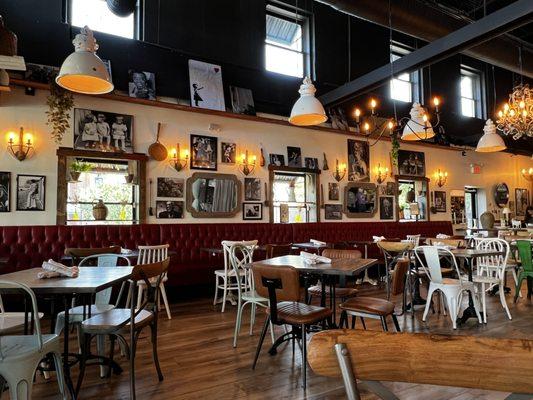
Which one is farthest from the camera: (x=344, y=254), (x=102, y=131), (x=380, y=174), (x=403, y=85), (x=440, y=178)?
(x=440, y=178)

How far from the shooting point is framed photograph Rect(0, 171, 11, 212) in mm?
5504

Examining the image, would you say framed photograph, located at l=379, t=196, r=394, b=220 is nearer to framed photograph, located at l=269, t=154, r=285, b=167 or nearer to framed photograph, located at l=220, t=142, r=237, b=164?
framed photograph, located at l=269, t=154, r=285, b=167

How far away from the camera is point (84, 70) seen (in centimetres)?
344

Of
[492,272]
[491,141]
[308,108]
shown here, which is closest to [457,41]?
[491,141]

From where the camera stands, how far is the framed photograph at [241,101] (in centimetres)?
758

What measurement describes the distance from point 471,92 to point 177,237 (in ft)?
35.6

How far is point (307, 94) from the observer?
4.84 metres

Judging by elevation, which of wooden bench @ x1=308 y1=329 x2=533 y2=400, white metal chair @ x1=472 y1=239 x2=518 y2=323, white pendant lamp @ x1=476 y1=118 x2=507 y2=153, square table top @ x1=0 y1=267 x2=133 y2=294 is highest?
white pendant lamp @ x1=476 y1=118 x2=507 y2=153

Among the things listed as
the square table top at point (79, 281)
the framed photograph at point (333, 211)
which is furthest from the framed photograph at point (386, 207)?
the square table top at point (79, 281)

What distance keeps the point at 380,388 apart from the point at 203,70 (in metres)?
7.32

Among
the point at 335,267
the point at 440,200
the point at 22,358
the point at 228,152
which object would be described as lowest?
the point at 22,358

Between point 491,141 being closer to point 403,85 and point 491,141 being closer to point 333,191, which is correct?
point 333,191

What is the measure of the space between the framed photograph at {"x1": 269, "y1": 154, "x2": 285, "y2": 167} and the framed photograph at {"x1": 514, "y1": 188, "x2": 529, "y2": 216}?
9380 millimetres

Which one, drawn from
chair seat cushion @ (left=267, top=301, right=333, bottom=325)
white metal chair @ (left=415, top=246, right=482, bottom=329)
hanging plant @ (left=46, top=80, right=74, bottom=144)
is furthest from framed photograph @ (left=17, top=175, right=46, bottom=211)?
white metal chair @ (left=415, top=246, right=482, bottom=329)
